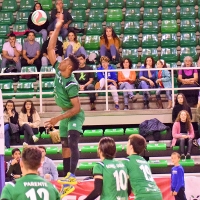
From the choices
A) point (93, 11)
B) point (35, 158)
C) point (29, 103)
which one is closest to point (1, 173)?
point (35, 158)

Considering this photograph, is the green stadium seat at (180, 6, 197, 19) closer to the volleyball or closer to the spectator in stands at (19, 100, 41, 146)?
the volleyball

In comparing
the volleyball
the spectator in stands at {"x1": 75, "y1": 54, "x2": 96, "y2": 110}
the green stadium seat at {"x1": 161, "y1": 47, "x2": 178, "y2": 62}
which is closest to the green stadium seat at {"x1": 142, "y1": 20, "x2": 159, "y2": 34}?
the green stadium seat at {"x1": 161, "y1": 47, "x2": 178, "y2": 62}

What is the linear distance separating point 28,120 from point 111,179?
6885 millimetres

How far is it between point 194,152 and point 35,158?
26.9ft

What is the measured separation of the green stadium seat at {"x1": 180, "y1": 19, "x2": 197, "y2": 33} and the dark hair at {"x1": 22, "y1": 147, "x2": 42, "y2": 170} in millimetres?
11421

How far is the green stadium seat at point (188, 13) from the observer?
17359mm

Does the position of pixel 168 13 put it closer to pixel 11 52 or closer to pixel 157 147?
pixel 11 52

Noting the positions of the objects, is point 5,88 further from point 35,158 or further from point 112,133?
point 35,158

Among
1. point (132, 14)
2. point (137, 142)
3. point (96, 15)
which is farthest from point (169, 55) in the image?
point (137, 142)

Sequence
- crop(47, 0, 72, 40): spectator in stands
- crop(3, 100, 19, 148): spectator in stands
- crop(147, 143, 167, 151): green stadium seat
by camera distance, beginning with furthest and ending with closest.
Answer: crop(47, 0, 72, 40): spectator in stands < crop(3, 100, 19, 148): spectator in stands < crop(147, 143, 167, 151): green stadium seat

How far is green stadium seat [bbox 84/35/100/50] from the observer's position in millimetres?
16438

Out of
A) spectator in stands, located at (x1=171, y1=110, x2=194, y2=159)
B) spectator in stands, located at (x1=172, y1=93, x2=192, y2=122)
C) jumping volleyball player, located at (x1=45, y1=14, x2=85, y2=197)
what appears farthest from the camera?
spectator in stands, located at (x1=172, y1=93, x2=192, y2=122)

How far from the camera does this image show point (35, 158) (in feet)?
19.4

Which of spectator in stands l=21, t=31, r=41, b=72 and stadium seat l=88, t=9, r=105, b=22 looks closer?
spectator in stands l=21, t=31, r=41, b=72
